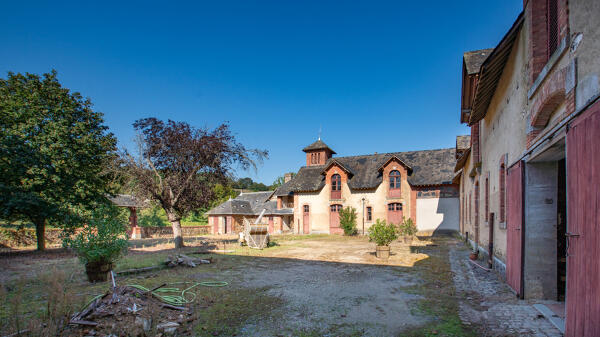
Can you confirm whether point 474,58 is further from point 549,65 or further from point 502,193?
point 549,65

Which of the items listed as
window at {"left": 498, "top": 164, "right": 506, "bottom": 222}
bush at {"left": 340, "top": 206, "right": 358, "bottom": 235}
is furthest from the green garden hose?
bush at {"left": 340, "top": 206, "right": 358, "bottom": 235}

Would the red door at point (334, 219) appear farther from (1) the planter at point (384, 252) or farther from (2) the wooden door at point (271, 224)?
(1) the planter at point (384, 252)

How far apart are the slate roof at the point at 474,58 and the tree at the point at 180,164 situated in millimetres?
10591

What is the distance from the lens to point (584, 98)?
3.78 meters

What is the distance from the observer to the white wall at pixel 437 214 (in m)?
24.7

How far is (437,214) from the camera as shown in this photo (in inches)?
997

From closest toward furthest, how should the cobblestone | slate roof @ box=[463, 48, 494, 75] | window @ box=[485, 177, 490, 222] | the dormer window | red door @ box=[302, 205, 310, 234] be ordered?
the cobblestone < slate roof @ box=[463, 48, 494, 75] < window @ box=[485, 177, 490, 222] < the dormer window < red door @ box=[302, 205, 310, 234]

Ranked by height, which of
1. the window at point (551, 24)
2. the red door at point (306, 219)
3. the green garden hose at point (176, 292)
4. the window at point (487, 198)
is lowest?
the red door at point (306, 219)

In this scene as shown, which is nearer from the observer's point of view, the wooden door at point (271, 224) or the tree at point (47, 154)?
the tree at point (47, 154)

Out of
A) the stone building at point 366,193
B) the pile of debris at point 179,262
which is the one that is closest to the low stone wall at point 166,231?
the stone building at point 366,193

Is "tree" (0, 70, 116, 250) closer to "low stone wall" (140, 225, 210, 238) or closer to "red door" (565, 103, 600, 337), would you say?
"low stone wall" (140, 225, 210, 238)

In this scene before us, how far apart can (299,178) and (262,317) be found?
2690 cm

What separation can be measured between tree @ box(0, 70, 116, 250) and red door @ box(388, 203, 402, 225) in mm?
21565

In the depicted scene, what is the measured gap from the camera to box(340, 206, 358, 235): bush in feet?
88.6
